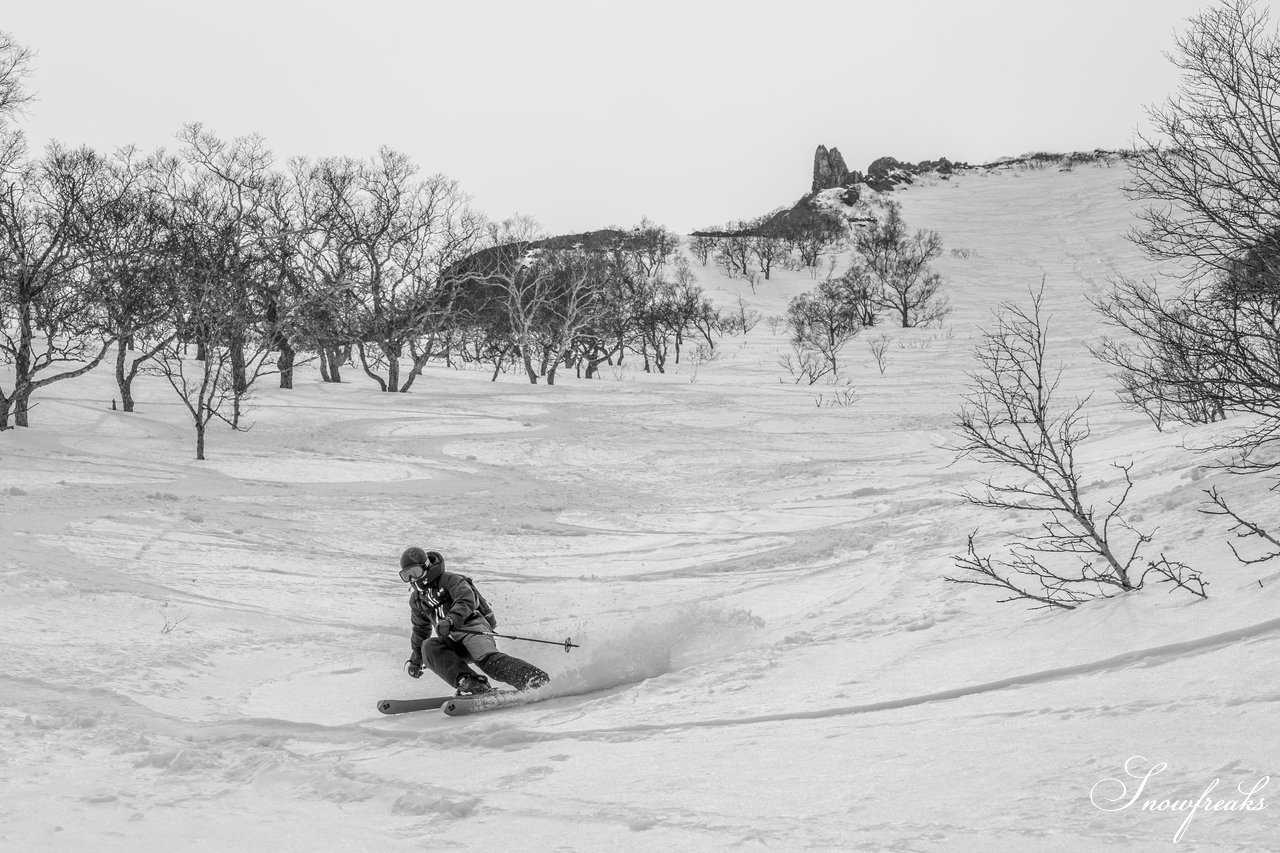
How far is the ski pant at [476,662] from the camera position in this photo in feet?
23.1

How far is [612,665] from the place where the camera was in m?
7.22

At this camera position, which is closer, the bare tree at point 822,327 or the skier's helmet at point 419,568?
the skier's helmet at point 419,568

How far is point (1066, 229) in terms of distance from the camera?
84.0 metres

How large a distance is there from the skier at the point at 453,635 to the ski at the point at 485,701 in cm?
10

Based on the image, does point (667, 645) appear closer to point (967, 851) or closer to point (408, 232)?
point (967, 851)

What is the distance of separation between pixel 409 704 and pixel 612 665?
1586mm

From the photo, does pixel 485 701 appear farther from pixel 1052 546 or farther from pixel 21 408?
pixel 21 408

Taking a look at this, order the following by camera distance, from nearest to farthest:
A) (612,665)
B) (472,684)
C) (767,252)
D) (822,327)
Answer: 1. (472,684)
2. (612,665)
3. (822,327)
4. (767,252)

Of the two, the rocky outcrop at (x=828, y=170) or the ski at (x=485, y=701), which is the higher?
the rocky outcrop at (x=828, y=170)

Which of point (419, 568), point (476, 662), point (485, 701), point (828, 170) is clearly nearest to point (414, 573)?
point (419, 568)

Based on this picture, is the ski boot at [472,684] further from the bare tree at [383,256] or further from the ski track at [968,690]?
the bare tree at [383,256]

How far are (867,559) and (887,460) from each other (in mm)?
10302

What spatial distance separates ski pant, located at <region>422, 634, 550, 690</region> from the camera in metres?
7.03

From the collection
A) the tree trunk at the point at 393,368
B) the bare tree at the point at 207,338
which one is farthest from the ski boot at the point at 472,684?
the tree trunk at the point at 393,368
